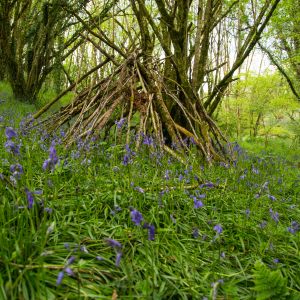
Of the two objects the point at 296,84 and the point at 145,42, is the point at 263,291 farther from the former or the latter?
the point at 296,84

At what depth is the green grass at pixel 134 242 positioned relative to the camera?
1434mm

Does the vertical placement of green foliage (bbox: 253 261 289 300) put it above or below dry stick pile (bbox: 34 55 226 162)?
below

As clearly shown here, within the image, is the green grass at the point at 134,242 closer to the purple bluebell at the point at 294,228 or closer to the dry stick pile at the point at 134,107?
the purple bluebell at the point at 294,228

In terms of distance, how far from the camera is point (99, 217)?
84.6 inches

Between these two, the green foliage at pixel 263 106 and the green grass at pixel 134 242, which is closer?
the green grass at pixel 134 242

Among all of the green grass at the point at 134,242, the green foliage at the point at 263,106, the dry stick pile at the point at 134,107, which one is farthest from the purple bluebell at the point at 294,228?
the green foliage at the point at 263,106

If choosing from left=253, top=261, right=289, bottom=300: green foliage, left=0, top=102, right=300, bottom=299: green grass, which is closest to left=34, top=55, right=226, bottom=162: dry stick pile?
left=0, top=102, right=300, bottom=299: green grass

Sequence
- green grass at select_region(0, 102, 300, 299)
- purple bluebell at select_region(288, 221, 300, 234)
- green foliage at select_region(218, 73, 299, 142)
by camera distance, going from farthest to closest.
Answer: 1. green foliage at select_region(218, 73, 299, 142)
2. purple bluebell at select_region(288, 221, 300, 234)
3. green grass at select_region(0, 102, 300, 299)

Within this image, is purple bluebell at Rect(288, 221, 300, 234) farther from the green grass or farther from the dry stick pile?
the dry stick pile

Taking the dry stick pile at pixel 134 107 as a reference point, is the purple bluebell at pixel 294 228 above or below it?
below

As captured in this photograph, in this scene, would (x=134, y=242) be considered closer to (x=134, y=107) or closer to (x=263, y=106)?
(x=134, y=107)

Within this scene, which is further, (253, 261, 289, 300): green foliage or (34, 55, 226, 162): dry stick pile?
(34, 55, 226, 162): dry stick pile

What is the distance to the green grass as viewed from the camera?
1.43 meters

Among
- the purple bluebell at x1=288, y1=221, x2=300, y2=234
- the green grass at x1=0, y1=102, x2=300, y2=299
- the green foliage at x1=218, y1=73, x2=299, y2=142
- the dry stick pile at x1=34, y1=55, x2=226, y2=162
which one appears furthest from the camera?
the green foliage at x1=218, y1=73, x2=299, y2=142
